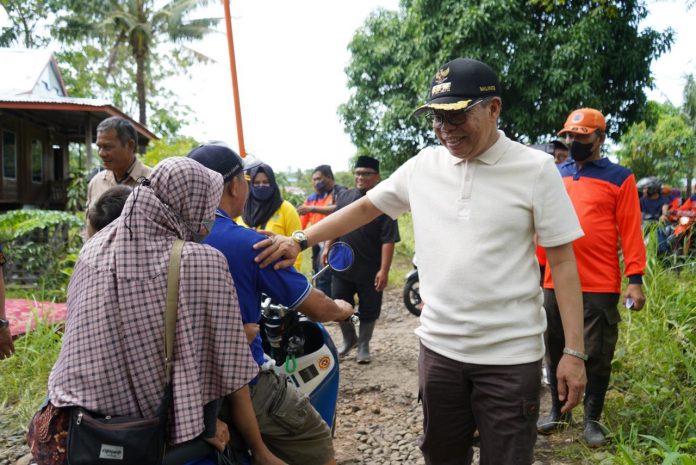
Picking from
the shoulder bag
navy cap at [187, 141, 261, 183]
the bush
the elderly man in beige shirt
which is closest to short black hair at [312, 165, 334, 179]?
the elderly man in beige shirt

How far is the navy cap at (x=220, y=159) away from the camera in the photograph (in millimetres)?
2283

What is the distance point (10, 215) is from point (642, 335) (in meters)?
8.96

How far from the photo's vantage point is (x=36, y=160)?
17.7 meters

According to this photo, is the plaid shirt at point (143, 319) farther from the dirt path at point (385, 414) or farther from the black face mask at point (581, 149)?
the black face mask at point (581, 149)

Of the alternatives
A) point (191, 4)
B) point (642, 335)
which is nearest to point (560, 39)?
point (642, 335)

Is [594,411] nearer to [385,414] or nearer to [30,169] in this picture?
[385,414]

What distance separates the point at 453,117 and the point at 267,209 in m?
2.96

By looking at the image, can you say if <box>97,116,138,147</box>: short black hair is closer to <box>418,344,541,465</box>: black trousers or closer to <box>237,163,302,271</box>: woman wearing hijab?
<box>237,163,302,271</box>: woman wearing hijab

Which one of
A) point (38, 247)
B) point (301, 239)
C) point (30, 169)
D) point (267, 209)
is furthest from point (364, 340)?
point (30, 169)

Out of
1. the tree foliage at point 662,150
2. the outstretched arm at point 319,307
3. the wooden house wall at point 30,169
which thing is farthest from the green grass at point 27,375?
the tree foliage at point 662,150

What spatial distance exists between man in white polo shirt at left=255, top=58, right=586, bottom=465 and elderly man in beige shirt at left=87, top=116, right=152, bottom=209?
9.70 ft

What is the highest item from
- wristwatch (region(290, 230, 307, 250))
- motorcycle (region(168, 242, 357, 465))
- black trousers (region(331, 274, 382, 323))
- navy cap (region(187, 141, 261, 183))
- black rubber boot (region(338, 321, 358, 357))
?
navy cap (region(187, 141, 261, 183))

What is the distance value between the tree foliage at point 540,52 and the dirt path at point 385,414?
25.9 feet

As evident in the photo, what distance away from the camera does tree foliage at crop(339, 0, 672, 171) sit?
11.9m
